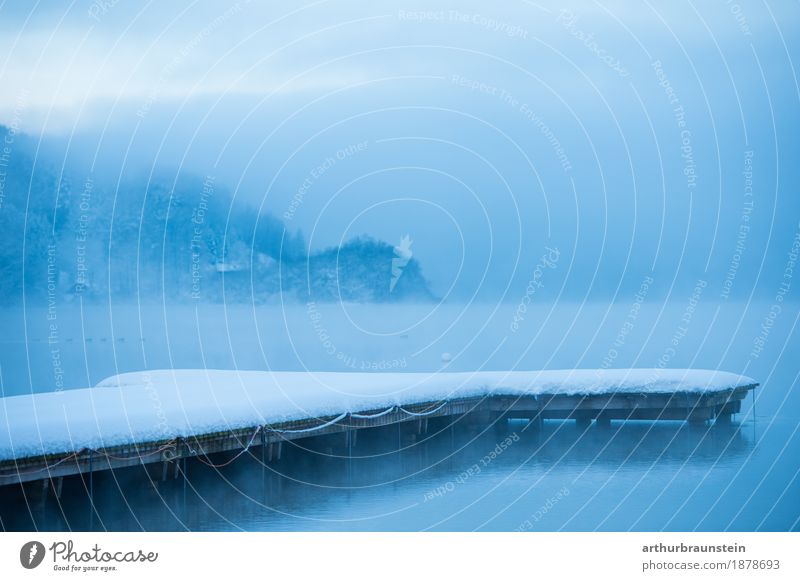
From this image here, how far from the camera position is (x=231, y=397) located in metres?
14.9

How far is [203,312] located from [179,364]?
3704 inches

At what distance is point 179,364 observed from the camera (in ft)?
157

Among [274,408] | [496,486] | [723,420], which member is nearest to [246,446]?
[274,408]

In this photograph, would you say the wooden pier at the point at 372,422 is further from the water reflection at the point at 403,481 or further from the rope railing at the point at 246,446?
the water reflection at the point at 403,481

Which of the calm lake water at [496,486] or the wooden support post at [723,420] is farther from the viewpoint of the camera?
the wooden support post at [723,420]

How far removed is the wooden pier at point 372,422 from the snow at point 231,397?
134 mm

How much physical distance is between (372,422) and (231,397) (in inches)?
111

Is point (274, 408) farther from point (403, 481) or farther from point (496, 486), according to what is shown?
point (496, 486)

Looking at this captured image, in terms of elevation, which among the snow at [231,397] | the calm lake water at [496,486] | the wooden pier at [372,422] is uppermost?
the snow at [231,397]

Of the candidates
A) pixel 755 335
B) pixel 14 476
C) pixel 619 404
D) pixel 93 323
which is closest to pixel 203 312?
pixel 93 323

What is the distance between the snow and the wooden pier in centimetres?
13

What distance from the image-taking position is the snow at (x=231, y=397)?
10.9m

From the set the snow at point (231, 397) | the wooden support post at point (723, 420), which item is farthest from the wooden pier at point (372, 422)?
the snow at point (231, 397)
